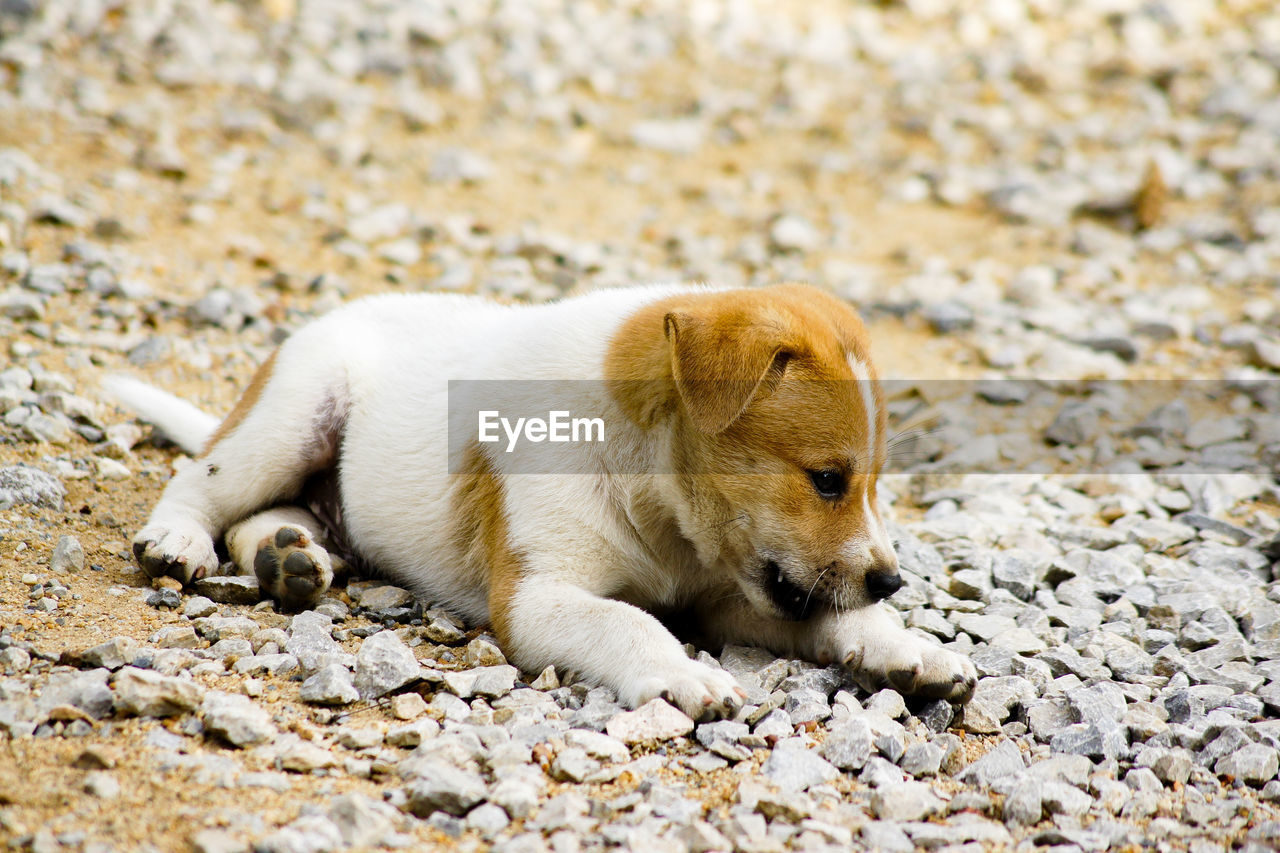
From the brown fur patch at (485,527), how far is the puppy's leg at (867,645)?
927 mm

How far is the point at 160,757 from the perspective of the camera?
3264 mm

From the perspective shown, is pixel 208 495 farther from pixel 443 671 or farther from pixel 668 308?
pixel 668 308

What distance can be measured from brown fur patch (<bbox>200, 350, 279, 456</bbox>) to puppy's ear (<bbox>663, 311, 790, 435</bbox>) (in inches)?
84.9

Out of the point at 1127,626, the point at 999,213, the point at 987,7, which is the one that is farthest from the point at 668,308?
the point at 987,7

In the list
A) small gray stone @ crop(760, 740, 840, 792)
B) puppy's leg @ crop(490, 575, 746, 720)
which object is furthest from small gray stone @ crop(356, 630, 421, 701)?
small gray stone @ crop(760, 740, 840, 792)

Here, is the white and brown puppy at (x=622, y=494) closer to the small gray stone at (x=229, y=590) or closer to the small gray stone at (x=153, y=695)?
the small gray stone at (x=229, y=590)

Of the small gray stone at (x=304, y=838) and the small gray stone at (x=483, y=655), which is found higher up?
the small gray stone at (x=304, y=838)

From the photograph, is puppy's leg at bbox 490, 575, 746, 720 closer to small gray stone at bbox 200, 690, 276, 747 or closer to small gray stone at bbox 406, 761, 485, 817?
small gray stone at bbox 406, 761, 485, 817

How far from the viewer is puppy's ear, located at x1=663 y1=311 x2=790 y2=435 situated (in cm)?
410

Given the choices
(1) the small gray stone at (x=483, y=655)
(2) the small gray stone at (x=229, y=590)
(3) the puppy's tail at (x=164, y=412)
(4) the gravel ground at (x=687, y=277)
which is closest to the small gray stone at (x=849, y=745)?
(4) the gravel ground at (x=687, y=277)

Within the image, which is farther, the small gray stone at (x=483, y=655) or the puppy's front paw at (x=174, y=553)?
the puppy's front paw at (x=174, y=553)

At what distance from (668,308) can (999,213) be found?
6.50 m

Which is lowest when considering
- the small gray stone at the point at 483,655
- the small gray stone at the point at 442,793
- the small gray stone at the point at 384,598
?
the small gray stone at the point at 384,598

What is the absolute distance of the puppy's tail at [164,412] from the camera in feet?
18.6
